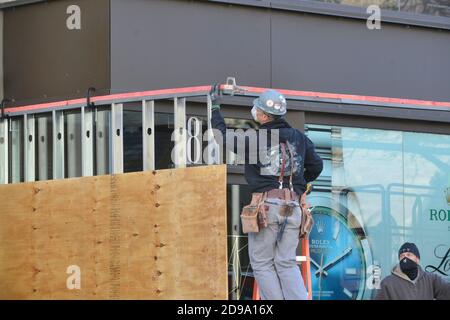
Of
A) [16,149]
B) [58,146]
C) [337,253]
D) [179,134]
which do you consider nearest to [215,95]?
[179,134]

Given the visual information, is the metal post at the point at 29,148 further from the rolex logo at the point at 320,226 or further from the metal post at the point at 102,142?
the rolex logo at the point at 320,226

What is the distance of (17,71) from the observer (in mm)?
11828

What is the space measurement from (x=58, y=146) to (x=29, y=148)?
375 millimetres

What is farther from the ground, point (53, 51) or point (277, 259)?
point (53, 51)

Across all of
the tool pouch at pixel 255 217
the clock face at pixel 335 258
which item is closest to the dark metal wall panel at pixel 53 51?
the clock face at pixel 335 258

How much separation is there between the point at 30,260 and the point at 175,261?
1.72m

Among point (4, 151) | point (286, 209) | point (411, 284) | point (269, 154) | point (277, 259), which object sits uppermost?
point (4, 151)

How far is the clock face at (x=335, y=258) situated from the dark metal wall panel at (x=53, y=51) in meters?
3.06

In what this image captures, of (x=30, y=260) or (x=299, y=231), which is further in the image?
(x=30, y=260)

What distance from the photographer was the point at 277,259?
8516mm

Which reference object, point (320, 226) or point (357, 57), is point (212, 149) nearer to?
point (320, 226)
